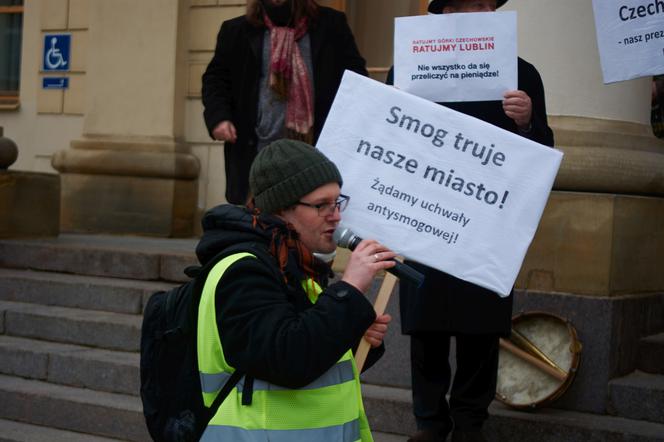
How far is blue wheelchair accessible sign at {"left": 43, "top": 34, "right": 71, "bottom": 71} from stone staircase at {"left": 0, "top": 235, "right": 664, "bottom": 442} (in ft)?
7.60

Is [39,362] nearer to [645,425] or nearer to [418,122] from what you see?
[645,425]

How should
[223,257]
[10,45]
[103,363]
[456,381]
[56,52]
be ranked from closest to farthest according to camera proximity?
[223,257] < [456,381] < [103,363] < [56,52] < [10,45]

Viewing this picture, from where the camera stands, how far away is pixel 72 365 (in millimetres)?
6562

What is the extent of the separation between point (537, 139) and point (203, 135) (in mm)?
5728

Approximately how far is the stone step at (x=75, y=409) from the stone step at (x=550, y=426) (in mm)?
1363

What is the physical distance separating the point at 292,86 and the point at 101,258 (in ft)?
8.96

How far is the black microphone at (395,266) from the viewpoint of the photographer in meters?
2.84

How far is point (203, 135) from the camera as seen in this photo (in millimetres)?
9727

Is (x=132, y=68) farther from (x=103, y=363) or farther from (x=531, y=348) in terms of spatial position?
(x=531, y=348)

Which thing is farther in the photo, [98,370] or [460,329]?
[98,370]

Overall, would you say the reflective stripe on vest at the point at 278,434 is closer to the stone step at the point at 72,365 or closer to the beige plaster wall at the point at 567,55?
the beige plaster wall at the point at 567,55

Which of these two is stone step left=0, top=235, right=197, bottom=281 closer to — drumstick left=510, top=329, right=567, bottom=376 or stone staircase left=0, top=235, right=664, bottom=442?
stone staircase left=0, top=235, right=664, bottom=442

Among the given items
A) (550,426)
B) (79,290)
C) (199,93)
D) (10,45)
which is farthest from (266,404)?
(10,45)

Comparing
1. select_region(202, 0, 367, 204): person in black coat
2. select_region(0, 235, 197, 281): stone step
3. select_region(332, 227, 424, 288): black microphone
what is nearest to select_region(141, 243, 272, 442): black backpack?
select_region(332, 227, 424, 288): black microphone
